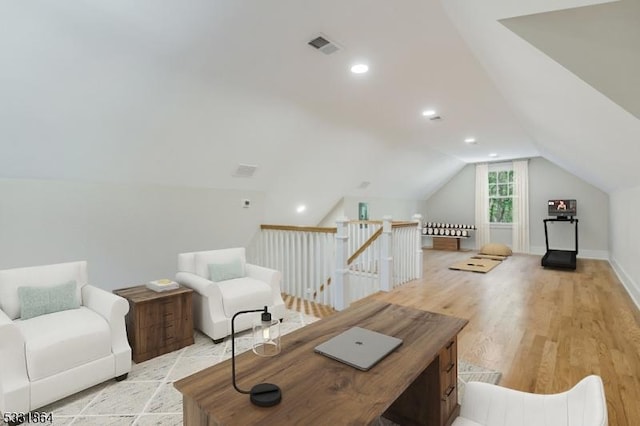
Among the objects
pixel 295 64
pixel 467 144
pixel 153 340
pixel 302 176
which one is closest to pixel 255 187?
pixel 302 176

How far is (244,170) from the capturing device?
4.52 metres

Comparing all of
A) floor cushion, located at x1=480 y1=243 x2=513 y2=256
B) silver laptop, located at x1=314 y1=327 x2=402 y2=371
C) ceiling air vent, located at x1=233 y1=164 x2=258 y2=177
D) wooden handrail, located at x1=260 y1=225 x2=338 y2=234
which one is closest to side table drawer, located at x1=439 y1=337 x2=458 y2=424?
silver laptop, located at x1=314 y1=327 x2=402 y2=371

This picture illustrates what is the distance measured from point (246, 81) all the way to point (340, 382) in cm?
287

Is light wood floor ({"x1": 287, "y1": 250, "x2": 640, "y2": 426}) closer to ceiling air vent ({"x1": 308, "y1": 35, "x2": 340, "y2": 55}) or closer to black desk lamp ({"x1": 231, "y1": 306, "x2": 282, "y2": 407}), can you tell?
black desk lamp ({"x1": 231, "y1": 306, "x2": 282, "y2": 407})

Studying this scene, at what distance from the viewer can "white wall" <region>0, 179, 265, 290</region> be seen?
3.00 metres

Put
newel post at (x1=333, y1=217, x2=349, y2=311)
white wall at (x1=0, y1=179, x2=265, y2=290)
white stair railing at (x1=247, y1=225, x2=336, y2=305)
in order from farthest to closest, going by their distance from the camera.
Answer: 1. white stair railing at (x1=247, y1=225, x2=336, y2=305)
2. newel post at (x1=333, y1=217, x2=349, y2=311)
3. white wall at (x1=0, y1=179, x2=265, y2=290)

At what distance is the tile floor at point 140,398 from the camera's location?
1.97 metres

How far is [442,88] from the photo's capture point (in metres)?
3.65

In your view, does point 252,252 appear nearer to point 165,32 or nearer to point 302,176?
point 302,176

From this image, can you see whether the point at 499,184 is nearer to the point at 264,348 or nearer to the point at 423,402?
the point at 423,402

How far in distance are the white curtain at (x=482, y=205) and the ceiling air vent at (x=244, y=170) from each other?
7.42 meters

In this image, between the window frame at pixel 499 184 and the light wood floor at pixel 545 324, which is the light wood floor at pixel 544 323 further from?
→ the window frame at pixel 499 184

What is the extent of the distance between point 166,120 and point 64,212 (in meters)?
1.42

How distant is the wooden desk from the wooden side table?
67.0 inches
